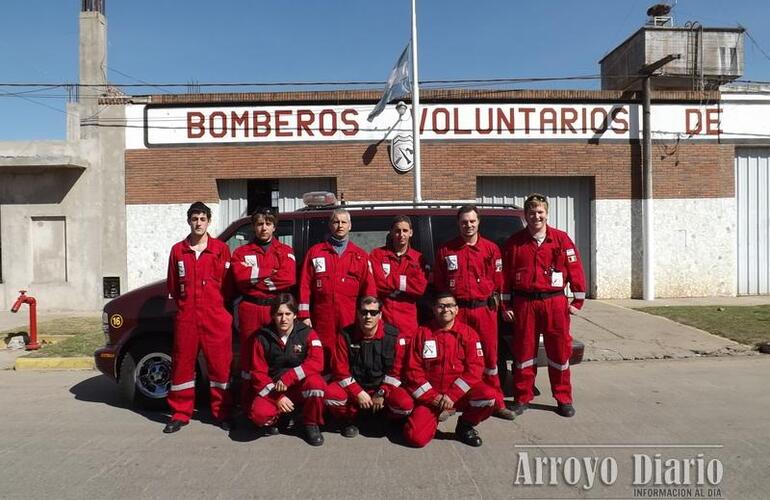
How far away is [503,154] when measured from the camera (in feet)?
45.9

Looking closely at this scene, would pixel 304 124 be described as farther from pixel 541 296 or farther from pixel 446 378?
pixel 446 378

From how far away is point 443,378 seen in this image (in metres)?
4.78

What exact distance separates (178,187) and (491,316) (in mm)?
10463

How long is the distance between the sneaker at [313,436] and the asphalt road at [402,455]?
0.09 metres

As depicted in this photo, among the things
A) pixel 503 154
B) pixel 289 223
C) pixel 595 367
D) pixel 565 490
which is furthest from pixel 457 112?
pixel 565 490

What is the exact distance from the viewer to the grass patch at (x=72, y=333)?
8.66 m

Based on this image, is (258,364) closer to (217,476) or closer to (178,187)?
(217,476)

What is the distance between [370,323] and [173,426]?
6.52 feet

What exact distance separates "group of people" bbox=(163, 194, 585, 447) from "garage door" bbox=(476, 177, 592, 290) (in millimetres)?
9019

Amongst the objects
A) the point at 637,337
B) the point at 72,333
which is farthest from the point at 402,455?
the point at 72,333

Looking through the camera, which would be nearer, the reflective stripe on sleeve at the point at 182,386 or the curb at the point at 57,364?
the reflective stripe on sleeve at the point at 182,386

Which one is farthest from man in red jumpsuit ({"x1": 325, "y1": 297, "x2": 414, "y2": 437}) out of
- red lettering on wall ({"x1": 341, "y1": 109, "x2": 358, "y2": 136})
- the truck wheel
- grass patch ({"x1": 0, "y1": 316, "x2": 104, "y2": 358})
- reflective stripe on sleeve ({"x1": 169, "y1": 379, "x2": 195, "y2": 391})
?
red lettering on wall ({"x1": 341, "y1": 109, "x2": 358, "y2": 136})

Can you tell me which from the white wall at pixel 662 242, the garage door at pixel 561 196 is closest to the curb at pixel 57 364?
the garage door at pixel 561 196

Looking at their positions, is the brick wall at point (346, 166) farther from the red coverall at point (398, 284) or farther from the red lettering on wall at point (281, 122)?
the red coverall at point (398, 284)
